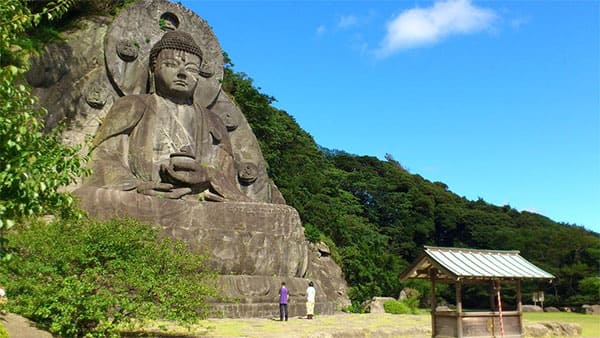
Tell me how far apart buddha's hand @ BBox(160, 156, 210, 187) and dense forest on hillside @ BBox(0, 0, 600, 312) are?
3724 mm

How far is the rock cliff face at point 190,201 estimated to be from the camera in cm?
1257

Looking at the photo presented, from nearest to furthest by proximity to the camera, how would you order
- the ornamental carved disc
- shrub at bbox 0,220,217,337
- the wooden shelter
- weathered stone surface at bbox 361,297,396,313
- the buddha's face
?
shrub at bbox 0,220,217,337 → the wooden shelter → the buddha's face → the ornamental carved disc → weathered stone surface at bbox 361,297,396,313

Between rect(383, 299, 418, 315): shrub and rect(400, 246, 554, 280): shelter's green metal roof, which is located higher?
rect(400, 246, 554, 280): shelter's green metal roof

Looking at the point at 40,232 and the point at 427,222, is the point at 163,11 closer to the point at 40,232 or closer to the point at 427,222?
the point at 40,232

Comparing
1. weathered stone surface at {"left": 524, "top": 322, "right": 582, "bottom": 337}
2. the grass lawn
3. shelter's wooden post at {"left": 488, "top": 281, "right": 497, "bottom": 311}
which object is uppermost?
shelter's wooden post at {"left": 488, "top": 281, "right": 497, "bottom": 311}

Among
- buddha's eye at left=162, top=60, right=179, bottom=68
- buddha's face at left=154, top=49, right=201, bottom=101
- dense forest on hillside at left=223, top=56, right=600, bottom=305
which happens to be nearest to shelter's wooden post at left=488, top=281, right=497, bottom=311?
buddha's face at left=154, top=49, right=201, bottom=101

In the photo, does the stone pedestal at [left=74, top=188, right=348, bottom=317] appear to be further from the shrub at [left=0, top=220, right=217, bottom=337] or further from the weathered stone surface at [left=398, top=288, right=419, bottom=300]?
the weathered stone surface at [left=398, top=288, right=419, bottom=300]

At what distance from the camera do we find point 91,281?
7379mm

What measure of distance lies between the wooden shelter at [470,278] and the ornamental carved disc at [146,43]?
889 cm

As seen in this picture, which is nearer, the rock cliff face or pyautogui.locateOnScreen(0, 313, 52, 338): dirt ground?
pyautogui.locateOnScreen(0, 313, 52, 338): dirt ground

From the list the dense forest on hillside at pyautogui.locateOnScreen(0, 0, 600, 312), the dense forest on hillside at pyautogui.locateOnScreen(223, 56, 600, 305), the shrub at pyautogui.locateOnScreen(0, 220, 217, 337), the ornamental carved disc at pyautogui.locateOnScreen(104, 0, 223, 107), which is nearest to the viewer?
the shrub at pyautogui.locateOnScreen(0, 220, 217, 337)

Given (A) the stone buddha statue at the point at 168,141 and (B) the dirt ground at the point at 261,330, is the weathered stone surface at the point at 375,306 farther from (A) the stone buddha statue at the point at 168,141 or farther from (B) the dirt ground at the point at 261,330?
(A) the stone buddha statue at the point at 168,141

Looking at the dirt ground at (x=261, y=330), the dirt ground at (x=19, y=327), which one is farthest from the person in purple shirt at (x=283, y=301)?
the dirt ground at (x=19, y=327)

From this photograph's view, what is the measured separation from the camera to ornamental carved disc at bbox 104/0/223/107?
620 inches
